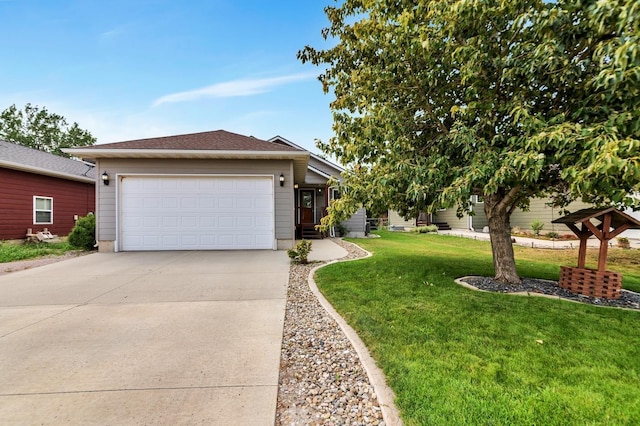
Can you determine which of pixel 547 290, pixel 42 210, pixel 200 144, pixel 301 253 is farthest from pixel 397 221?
pixel 42 210

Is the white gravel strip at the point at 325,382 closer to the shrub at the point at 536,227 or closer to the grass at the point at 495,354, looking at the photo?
the grass at the point at 495,354

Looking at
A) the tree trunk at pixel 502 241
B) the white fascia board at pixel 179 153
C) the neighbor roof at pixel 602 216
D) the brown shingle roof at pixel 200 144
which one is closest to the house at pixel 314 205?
the brown shingle roof at pixel 200 144

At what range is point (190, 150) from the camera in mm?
8922

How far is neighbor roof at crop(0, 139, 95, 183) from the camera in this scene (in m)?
11.3

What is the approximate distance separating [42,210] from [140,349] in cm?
1409

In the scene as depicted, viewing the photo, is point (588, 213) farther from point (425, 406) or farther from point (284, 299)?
point (284, 299)

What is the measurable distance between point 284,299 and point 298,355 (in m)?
1.75

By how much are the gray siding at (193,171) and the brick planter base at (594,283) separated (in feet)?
A: 23.0

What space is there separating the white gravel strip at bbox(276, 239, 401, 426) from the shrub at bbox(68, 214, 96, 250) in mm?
9340

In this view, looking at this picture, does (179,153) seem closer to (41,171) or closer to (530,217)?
(41,171)

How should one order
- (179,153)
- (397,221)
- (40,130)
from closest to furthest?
(179,153) → (397,221) → (40,130)

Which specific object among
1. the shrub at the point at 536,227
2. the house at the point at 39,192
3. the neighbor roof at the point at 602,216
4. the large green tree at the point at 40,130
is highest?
the large green tree at the point at 40,130

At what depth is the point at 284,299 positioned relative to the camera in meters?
4.49

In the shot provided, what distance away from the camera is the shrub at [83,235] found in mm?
9516
